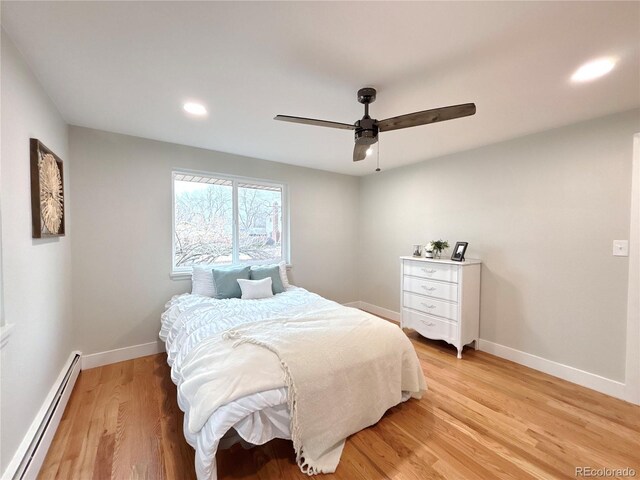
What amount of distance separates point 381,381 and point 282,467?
0.79 meters

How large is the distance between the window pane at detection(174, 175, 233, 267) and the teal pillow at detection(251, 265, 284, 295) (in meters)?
0.53

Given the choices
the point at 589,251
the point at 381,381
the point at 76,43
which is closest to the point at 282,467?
the point at 381,381

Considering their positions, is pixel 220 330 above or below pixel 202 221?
below

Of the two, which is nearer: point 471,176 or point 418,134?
point 418,134

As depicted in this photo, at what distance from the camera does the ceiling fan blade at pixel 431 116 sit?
1483 mm

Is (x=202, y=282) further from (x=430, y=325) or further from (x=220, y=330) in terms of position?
(x=430, y=325)

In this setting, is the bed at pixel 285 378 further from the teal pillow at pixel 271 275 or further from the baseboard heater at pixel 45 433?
the teal pillow at pixel 271 275

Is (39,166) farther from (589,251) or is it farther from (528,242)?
(589,251)

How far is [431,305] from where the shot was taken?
317 centimetres

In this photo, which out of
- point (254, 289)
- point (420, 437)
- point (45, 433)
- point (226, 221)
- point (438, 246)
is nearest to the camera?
point (45, 433)

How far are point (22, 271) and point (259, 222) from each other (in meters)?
2.43

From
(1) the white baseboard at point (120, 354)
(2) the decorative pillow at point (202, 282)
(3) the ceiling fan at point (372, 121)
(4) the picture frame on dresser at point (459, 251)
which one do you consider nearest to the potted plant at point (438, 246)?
(4) the picture frame on dresser at point (459, 251)

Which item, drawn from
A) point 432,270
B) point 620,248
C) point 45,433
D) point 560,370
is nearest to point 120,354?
point 45,433

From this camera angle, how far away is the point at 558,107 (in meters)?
2.11
